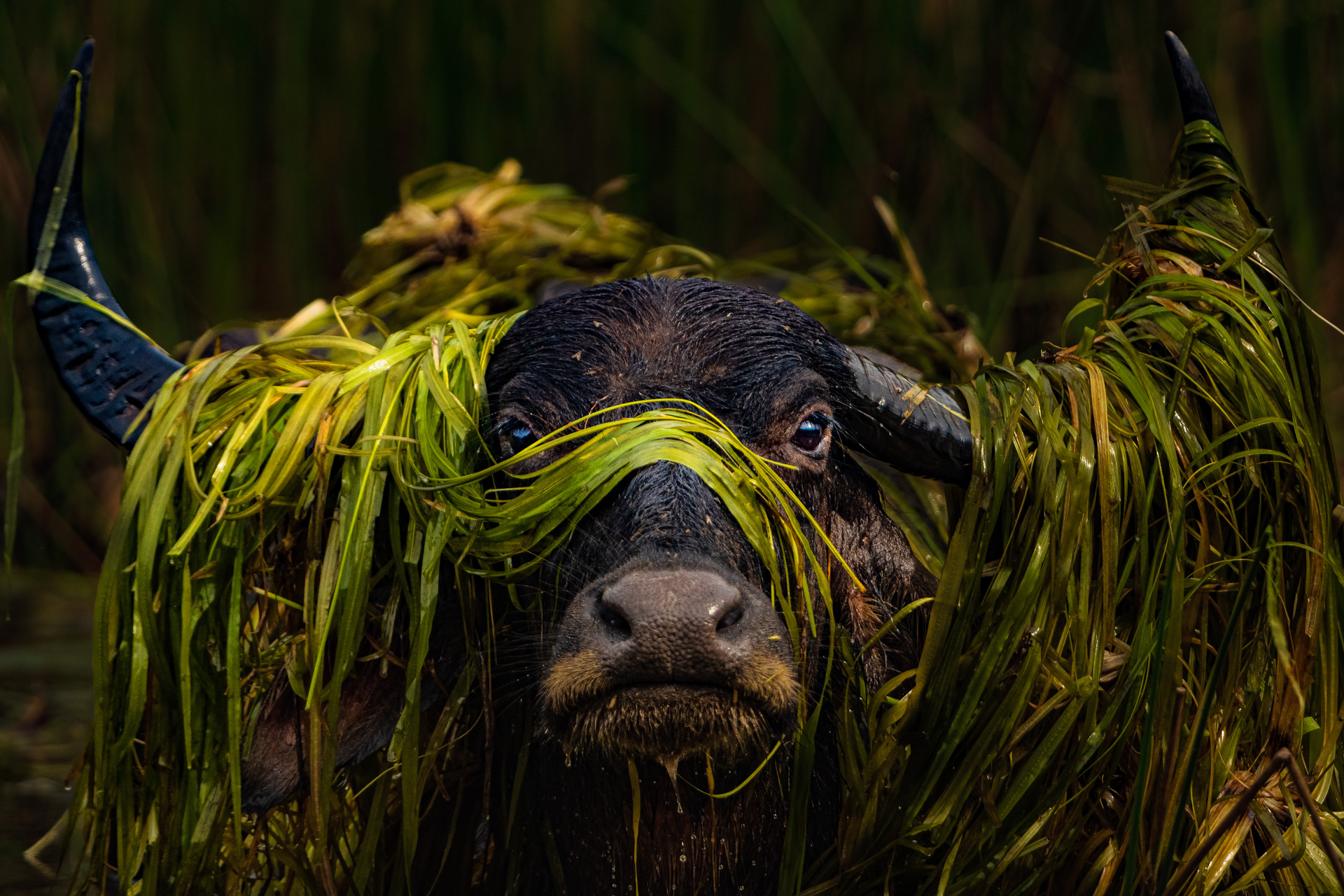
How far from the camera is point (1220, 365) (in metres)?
2.14

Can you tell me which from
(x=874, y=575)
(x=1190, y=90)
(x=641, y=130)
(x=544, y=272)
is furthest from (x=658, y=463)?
(x=641, y=130)

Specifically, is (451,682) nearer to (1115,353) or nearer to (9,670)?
(1115,353)

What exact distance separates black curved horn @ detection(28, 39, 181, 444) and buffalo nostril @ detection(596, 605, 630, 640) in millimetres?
972

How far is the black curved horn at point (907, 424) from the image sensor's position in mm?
2176

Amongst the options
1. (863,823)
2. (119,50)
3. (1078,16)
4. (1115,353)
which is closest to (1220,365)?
(1115,353)

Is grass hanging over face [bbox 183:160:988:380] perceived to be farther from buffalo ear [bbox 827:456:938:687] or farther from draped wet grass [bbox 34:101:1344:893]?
draped wet grass [bbox 34:101:1344:893]

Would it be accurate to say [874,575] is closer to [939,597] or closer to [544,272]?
[939,597]

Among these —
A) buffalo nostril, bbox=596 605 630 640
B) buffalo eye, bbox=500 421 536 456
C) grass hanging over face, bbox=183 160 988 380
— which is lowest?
buffalo nostril, bbox=596 605 630 640

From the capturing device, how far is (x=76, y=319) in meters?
2.29

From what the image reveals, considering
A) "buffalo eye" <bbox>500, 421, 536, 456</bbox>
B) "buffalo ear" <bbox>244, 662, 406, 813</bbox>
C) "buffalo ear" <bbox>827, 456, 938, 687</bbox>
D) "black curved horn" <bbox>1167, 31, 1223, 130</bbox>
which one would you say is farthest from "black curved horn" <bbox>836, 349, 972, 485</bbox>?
"buffalo ear" <bbox>244, 662, 406, 813</bbox>

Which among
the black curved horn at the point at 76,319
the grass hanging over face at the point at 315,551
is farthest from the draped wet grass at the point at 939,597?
the black curved horn at the point at 76,319

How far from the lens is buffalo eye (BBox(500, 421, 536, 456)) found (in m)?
2.27

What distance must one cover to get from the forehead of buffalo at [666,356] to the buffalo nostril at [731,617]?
1.43 feet

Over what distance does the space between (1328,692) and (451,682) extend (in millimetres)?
1492
